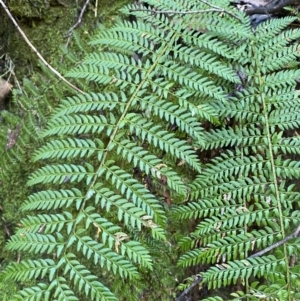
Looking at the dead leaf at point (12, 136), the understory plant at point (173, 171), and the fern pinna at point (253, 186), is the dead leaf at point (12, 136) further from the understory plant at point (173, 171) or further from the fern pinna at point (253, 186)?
the fern pinna at point (253, 186)

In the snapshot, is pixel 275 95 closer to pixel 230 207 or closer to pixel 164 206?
pixel 230 207

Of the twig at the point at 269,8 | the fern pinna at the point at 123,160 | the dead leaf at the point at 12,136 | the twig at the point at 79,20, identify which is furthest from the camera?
the twig at the point at 79,20

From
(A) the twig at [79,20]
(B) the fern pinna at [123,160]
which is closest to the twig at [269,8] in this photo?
(B) the fern pinna at [123,160]

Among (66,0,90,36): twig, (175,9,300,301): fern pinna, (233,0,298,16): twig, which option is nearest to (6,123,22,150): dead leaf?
(66,0,90,36): twig

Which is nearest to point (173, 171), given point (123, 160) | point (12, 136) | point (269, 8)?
point (123, 160)

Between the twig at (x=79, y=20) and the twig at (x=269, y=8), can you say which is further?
the twig at (x=79, y=20)

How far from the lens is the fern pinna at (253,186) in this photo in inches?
63.5

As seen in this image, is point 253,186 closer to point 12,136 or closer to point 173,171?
point 173,171

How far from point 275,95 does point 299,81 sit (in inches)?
14.9

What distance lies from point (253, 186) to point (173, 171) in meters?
0.40

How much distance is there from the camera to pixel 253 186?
1.81 m

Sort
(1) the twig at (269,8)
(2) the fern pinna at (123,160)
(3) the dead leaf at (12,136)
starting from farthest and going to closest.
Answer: (1) the twig at (269,8)
(3) the dead leaf at (12,136)
(2) the fern pinna at (123,160)

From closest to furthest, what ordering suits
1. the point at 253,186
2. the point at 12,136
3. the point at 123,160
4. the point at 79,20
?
the point at 253,186 → the point at 123,160 → the point at 12,136 → the point at 79,20

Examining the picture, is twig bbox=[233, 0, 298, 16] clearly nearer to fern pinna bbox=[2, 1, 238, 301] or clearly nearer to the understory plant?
the understory plant
